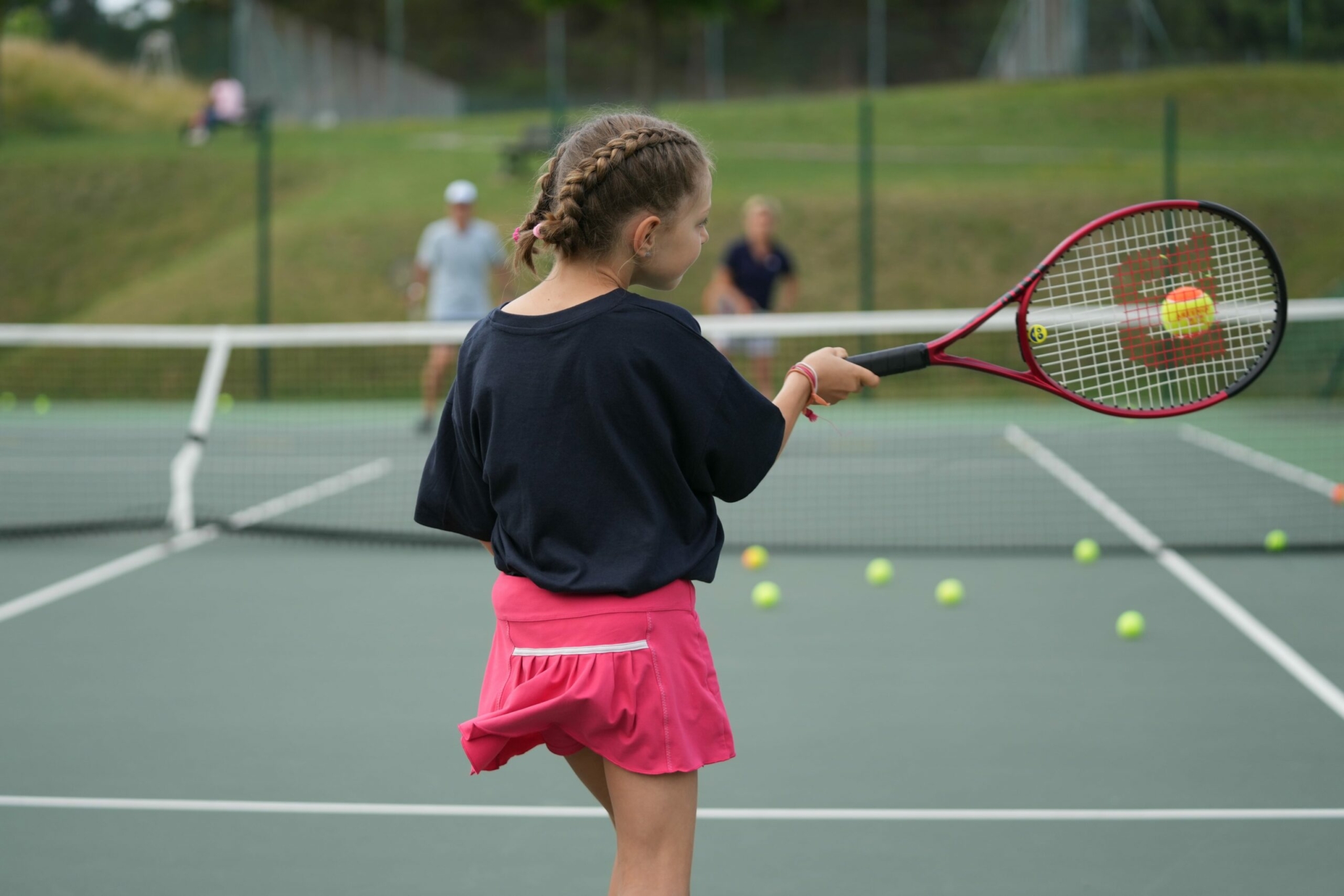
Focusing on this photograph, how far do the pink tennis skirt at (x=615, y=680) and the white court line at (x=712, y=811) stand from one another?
1.27 meters

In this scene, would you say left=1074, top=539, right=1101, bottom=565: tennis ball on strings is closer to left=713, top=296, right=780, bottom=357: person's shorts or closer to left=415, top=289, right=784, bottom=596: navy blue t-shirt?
left=713, top=296, right=780, bottom=357: person's shorts

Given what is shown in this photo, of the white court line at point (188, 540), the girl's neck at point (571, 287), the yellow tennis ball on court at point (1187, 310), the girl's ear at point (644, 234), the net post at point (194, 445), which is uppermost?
the girl's ear at point (644, 234)

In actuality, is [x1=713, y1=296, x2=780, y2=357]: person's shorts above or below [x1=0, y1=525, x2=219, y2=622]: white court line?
above

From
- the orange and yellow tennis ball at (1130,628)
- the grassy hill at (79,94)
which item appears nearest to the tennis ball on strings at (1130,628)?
the orange and yellow tennis ball at (1130,628)

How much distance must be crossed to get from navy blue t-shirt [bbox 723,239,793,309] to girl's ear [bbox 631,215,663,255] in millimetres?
8598

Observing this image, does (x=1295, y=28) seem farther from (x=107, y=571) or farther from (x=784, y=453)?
(x=107, y=571)

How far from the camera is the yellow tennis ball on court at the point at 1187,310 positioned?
9.18 ft

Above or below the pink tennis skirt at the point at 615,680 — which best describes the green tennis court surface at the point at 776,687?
below

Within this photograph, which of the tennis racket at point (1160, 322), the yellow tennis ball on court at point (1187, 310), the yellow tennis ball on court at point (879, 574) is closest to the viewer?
the tennis racket at point (1160, 322)

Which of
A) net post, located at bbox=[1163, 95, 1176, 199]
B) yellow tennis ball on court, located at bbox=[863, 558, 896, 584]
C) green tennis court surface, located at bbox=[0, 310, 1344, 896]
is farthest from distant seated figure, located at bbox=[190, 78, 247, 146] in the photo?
yellow tennis ball on court, located at bbox=[863, 558, 896, 584]

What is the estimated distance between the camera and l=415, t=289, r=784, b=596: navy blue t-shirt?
1.81 meters

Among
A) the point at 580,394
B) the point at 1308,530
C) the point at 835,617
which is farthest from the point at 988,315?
the point at 1308,530

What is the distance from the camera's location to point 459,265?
9.52 m

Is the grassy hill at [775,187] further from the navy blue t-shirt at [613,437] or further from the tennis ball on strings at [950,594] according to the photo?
the navy blue t-shirt at [613,437]
